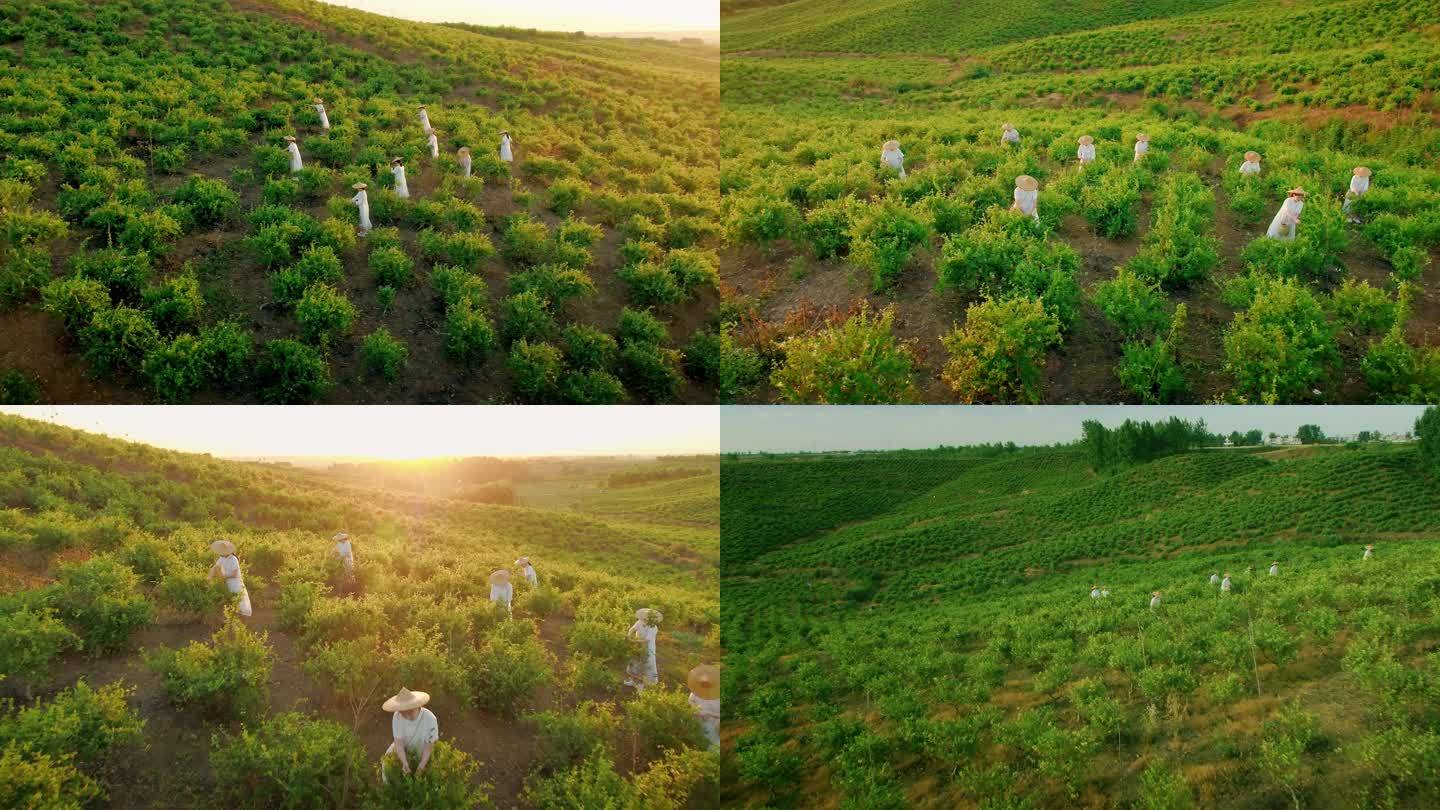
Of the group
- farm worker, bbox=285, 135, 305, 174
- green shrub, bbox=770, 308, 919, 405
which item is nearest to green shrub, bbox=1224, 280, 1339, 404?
green shrub, bbox=770, 308, 919, 405

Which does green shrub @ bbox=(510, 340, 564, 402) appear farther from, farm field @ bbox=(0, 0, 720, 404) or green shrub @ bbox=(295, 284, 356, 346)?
green shrub @ bbox=(295, 284, 356, 346)

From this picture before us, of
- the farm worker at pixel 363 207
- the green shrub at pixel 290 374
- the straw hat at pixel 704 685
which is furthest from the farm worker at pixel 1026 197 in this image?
the farm worker at pixel 363 207

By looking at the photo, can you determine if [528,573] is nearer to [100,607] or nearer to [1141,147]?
[100,607]

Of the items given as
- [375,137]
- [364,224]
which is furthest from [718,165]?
[364,224]

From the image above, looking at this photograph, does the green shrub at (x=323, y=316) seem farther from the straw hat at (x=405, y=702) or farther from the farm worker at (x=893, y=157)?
the farm worker at (x=893, y=157)

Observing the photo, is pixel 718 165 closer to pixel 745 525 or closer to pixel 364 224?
pixel 364 224

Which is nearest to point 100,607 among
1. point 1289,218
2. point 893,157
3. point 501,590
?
point 501,590
